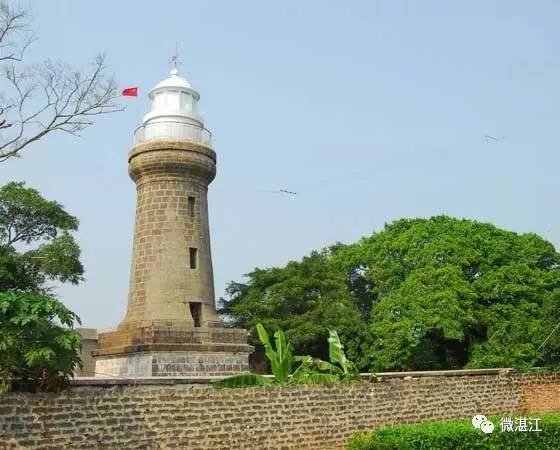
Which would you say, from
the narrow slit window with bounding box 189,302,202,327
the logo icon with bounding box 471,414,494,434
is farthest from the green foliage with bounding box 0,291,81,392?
the narrow slit window with bounding box 189,302,202,327

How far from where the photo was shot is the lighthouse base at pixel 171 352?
14867 millimetres

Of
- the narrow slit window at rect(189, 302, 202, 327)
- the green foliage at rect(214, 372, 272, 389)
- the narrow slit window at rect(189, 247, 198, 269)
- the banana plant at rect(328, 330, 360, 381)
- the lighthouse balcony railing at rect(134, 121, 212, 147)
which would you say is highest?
the lighthouse balcony railing at rect(134, 121, 212, 147)

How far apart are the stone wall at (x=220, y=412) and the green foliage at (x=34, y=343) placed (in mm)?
242

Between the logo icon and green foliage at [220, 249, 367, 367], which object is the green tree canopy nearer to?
green foliage at [220, 249, 367, 367]

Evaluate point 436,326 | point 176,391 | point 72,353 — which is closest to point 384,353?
point 436,326

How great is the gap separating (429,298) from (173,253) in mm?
12487

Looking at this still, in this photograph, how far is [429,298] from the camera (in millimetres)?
25766

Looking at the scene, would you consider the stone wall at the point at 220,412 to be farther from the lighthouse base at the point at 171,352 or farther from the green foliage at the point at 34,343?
the lighthouse base at the point at 171,352

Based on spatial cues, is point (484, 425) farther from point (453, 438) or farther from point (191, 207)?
point (191, 207)

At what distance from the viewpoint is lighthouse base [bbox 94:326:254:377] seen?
585 inches

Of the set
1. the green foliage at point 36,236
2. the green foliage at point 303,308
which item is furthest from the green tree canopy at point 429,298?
the green foliage at point 36,236

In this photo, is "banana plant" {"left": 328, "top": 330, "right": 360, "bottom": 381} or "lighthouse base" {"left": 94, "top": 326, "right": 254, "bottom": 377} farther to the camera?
"lighthouse base" {"left": 94, "top": 326, "right": 254, "bottom": 377}

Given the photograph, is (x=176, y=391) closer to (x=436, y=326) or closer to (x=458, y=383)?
(x=458, y=383)

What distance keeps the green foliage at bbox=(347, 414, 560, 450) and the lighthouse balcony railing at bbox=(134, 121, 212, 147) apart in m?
8.26
